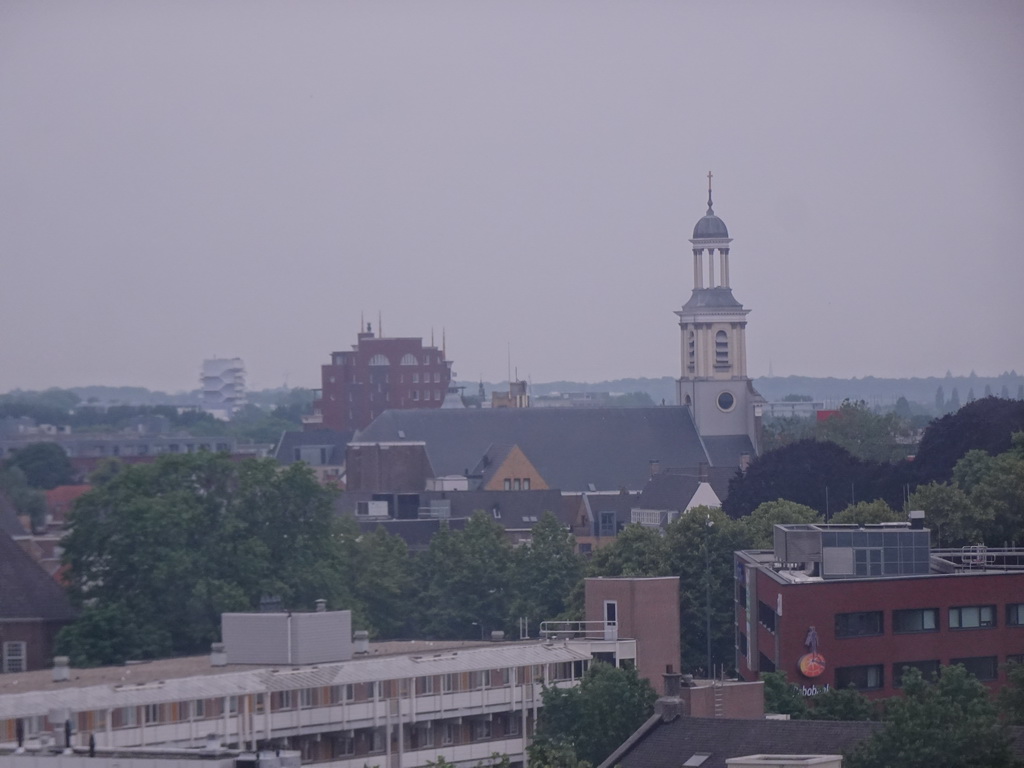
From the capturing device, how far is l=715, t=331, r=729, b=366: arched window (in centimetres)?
13688

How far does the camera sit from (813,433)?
16038 cm

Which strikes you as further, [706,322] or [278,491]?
[706,322]

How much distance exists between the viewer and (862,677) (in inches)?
2078

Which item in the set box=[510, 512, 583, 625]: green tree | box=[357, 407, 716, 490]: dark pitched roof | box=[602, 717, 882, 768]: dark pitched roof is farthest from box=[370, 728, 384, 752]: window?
box=[357, 407, 716, 490]: dark pitched roof

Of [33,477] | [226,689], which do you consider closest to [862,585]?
[226,689]

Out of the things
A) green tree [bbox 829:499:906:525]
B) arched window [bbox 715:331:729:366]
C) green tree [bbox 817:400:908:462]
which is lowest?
green tree [bbox 829:499:906:525]

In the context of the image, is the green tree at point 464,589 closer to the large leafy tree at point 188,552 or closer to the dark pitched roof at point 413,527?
the large leafy tree at point 188,552

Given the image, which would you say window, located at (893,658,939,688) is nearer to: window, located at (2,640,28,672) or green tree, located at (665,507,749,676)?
green tree, located at (665,507,749,676)

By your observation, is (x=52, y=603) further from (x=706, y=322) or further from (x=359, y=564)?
(x=706, y=322)

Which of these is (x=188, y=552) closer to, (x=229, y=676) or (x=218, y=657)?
(x=218, y=657)

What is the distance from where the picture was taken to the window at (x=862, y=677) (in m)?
52.5

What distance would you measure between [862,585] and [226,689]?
19794mm

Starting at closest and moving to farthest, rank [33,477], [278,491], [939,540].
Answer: [278,491], [939,540], [33,477]

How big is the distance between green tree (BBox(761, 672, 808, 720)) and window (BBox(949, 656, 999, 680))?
7986mm
